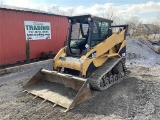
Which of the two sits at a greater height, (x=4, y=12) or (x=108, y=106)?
(x=4, y=12)

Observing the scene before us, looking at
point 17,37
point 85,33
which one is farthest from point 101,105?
point 17,37

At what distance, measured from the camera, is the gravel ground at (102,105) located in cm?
503

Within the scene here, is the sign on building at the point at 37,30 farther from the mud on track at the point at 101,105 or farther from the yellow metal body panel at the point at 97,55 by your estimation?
the yellow metal body panel at the point at 97,55

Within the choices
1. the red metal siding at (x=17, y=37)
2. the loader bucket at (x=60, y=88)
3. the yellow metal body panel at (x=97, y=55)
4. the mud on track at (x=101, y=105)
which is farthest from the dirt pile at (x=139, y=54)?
the loader bucket at (x=60, y=88)

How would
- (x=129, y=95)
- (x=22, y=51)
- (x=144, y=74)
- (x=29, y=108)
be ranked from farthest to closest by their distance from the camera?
1. (x=22, y=51)
2. (x=144, y=74)
3. (x=129, y=95)
4. (x=29, y=108)

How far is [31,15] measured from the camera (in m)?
12.5

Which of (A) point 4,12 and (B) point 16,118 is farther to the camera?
(A) point 4,12

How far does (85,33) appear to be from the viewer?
24.8 feet

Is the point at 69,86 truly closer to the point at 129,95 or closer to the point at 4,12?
the point at 129,95

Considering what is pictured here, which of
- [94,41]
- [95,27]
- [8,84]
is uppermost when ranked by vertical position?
[95,27]

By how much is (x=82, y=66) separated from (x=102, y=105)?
1407mm

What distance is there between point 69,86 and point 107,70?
147 cm

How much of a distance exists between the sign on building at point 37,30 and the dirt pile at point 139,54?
572 cm

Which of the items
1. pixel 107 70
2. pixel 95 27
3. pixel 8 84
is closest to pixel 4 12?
pixel 8 84
